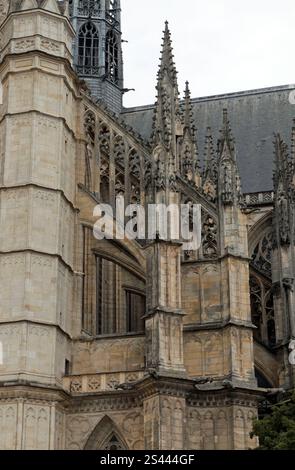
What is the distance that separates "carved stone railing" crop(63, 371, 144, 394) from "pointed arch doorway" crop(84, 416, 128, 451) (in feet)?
2.28

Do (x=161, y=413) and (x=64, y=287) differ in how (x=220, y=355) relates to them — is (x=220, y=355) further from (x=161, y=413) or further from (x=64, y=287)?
(x=64, y=287)

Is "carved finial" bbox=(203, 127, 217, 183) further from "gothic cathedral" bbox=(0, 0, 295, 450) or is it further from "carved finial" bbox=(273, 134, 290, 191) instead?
"carved finial" bbox=(273, 134, 290, 191)

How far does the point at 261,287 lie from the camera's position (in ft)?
92.5

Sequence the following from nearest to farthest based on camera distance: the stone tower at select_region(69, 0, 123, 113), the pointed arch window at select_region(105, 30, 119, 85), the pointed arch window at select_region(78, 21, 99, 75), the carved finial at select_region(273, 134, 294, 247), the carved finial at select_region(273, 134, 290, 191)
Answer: the carved finial at select_region(273, 134, 294, 247)
the carved finial at select_region(273, 134, 290, 191)
the stone tower at select_region(69, 0, 123, 113)
the pointed arch window at select_region(78, 21, 99, 75)
the pointed arch window at select_region(105, 30, 119, 85)

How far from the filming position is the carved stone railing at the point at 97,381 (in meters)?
21.0

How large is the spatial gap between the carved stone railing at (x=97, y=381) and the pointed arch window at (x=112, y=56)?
66.3 ft

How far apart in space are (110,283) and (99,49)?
1685 centimetres

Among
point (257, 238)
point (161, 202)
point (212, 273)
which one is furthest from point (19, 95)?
point (257, 238)

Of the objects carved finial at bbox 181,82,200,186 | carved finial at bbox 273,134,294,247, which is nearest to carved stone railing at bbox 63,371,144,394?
carved finial at bbox 273,134,294,247

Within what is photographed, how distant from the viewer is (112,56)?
3978 cm

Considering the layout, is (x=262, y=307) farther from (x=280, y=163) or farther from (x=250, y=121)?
(x=250, y=121)

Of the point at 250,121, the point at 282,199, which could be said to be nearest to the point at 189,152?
the point at 282,199

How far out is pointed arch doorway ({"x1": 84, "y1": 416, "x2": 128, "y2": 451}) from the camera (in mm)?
20969

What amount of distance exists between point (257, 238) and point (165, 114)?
10.9 m
